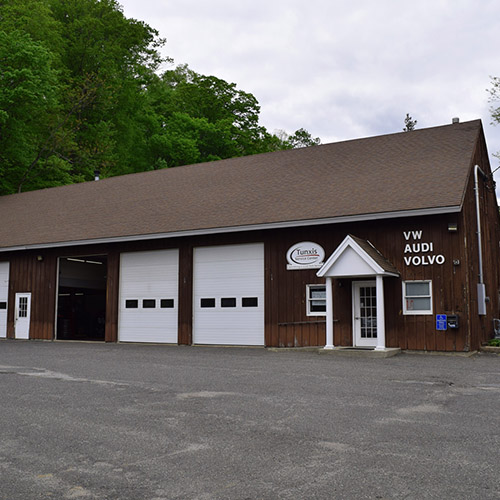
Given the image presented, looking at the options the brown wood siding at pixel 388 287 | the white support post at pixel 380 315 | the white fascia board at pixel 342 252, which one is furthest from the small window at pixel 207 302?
the white support post at pixel 380 315

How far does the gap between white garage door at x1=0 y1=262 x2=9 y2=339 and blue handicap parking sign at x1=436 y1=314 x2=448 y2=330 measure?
16.5 m

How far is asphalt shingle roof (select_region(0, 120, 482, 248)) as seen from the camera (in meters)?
16.2

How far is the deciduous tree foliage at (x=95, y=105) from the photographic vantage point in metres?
33.3

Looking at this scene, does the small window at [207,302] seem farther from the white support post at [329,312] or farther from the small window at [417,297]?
the small window at [417,297]

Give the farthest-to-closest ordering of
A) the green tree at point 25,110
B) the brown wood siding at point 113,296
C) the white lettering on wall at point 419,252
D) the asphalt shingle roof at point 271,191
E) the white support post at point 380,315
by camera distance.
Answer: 1. the green tree at point 25,110
2. the brown wood siding at point 113,296
3. the asphalt shingle roof at point 271,191
4. the white lettering on wall at point 419,252
5. the white support post at point 380,315

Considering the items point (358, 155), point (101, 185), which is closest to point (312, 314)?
point (358, 155)

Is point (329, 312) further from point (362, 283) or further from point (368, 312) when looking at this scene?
point (362, 283)

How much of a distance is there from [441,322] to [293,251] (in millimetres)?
4633

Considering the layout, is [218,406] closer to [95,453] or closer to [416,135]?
[95,453]

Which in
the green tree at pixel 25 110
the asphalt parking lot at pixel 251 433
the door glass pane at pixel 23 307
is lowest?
the asphalt parking lot at pixel 251 433

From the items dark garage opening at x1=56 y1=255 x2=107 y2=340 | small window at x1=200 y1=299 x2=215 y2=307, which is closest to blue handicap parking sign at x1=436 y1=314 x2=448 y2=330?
small window at x1=200 y1=299 x2=215 y2=307

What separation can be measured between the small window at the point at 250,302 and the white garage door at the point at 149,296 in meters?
2.46

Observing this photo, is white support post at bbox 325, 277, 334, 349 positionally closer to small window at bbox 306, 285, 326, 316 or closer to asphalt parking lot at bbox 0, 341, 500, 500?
small window at bbox 306, 285, 326, 316

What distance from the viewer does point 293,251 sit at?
1706cm
